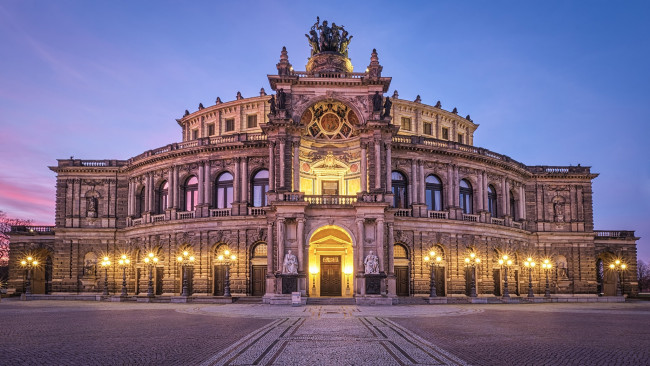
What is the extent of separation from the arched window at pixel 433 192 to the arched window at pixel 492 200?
23.8 ft

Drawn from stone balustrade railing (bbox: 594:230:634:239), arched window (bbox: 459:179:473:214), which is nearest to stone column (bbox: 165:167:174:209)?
arched window (bbox: 459:179:473:214)

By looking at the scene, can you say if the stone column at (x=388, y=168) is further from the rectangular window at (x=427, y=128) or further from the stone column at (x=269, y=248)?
the rectangular window at (x=427, y=128)

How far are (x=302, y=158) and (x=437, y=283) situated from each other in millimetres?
17698

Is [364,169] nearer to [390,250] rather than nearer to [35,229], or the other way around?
[390,250]

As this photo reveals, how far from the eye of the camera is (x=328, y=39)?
5888cm

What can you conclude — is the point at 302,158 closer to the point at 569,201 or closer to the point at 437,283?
the point at 437,283

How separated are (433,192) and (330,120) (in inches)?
518

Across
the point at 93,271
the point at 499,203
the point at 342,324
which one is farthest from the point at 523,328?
the point at 93,271

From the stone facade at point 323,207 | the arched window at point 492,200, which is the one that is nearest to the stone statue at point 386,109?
the stone facade at point 323,207

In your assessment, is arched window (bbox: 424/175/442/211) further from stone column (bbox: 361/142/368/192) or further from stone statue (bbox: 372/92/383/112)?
stone statue (bbox: 372/92/383/112)

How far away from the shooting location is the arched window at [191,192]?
59062 millimetres

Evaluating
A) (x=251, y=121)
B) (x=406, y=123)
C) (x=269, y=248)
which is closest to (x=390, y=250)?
(x=269, y=248)

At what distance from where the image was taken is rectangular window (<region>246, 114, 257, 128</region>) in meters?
62.7

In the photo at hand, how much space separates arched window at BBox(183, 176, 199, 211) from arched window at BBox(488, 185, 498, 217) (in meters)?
31.1
